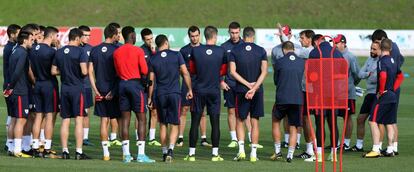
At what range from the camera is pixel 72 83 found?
1778 cm

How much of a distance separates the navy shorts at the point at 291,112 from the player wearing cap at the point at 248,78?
282mm

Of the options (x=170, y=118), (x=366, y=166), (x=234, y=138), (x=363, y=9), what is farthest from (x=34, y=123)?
(x=363, y=9)

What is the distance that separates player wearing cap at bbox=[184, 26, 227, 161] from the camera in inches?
701

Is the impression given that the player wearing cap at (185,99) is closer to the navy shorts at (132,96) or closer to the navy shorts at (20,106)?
the navy shorts at (132,96)

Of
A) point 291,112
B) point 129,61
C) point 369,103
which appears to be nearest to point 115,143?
point 129,61

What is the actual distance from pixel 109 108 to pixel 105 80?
1.51 ft

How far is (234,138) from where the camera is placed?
20.7m

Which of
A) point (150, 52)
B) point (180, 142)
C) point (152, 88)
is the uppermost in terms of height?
point (150, 52)

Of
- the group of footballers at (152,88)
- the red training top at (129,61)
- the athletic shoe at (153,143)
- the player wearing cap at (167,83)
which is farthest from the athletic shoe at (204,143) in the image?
the red training top at (129,61)

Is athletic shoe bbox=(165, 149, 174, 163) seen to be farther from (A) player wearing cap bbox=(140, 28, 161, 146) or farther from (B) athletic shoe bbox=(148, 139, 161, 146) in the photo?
(B) athletic shoe bbox=(148, 139, 161, 146)

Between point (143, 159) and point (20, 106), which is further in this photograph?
point (20, 106)

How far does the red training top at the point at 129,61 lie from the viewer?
17297 mm

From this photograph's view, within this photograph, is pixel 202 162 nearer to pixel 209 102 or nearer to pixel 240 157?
pixel 240 157

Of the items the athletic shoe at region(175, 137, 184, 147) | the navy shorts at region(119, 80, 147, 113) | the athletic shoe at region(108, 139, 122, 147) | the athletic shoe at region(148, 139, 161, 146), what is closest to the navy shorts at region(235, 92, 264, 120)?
the navy shorts at region(119, 80, 147, 113)
